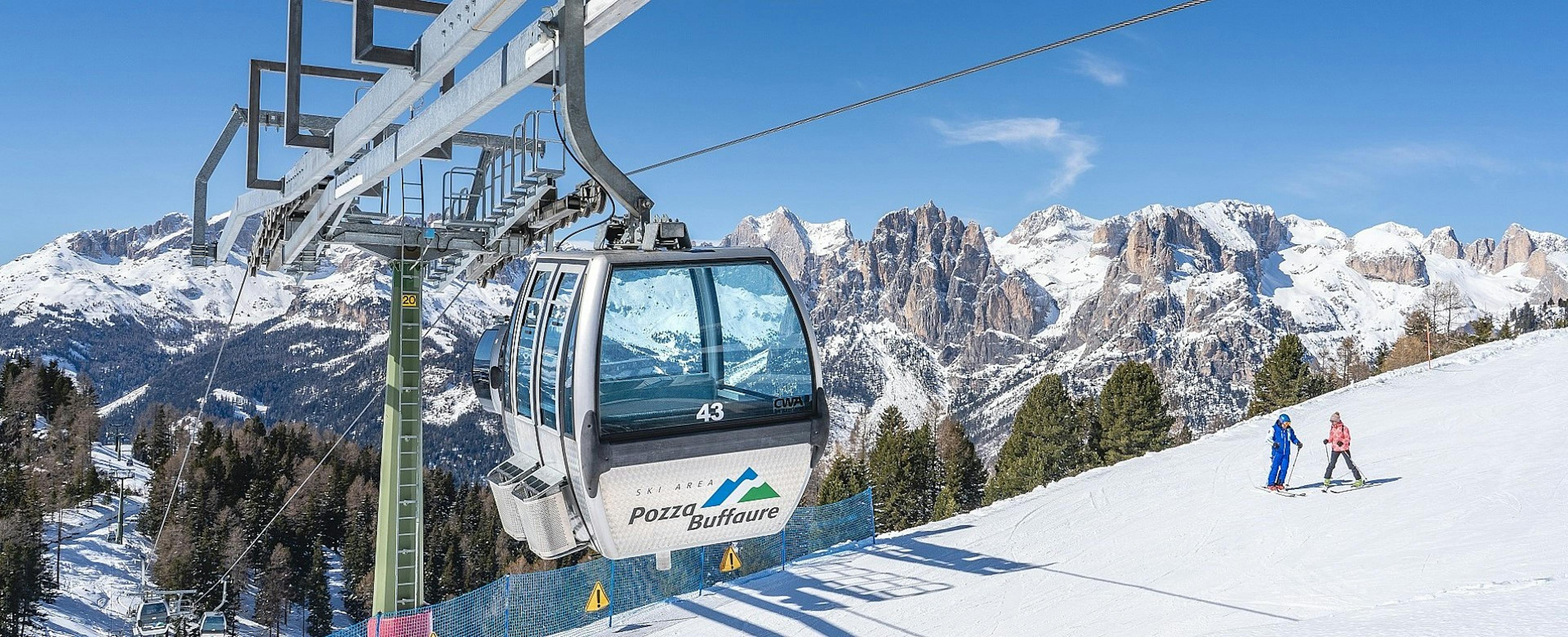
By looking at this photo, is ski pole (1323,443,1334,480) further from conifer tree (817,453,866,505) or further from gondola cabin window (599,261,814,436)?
conifer tree (817,453,866,505)

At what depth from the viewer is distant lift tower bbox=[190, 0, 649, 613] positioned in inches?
196

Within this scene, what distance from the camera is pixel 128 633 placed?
4797 cm

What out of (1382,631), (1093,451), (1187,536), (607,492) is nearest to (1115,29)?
(607,492)

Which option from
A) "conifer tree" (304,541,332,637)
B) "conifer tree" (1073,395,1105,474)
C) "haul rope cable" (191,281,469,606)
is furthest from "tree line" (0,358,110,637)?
"conifer tree" (1073,395,1105,474)

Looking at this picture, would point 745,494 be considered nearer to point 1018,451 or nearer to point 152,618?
point 152,618

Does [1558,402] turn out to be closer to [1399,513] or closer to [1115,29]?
[1399,513]

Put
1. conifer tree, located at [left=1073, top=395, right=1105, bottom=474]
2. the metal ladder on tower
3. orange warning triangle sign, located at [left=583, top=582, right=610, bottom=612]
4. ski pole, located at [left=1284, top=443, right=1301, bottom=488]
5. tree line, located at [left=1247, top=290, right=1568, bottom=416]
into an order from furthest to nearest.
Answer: tree line, located at [left=1247, top=290, right=1568, bottom=416], conifer tree, located at [left=1073, top=395, right=1105, bottom=474], ski pole, located at [left=1284, top=443, right=1301, bottom=488], the metal ladder on tower, orange warning triangle sign, located at [left=583, top=582, right=610, bottom=612]

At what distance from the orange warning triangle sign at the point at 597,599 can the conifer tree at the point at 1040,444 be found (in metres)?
28.0

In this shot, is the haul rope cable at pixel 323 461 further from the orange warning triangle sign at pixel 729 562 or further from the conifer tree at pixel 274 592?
the orange warning triangle sign at pixel 729 562

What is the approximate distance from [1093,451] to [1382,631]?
3650 centimetres

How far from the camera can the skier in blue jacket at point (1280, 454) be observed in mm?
16547

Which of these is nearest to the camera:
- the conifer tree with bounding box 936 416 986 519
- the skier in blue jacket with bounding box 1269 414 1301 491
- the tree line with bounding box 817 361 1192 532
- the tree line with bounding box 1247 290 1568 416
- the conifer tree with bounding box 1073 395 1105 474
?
the skier in blue jacket with bounding box 1269 414 1301 491

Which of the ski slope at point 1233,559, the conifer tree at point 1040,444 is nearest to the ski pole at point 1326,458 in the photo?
the ski slope at point 1233,559

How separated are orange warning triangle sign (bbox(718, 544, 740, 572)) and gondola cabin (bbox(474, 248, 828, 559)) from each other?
35.5 ft
